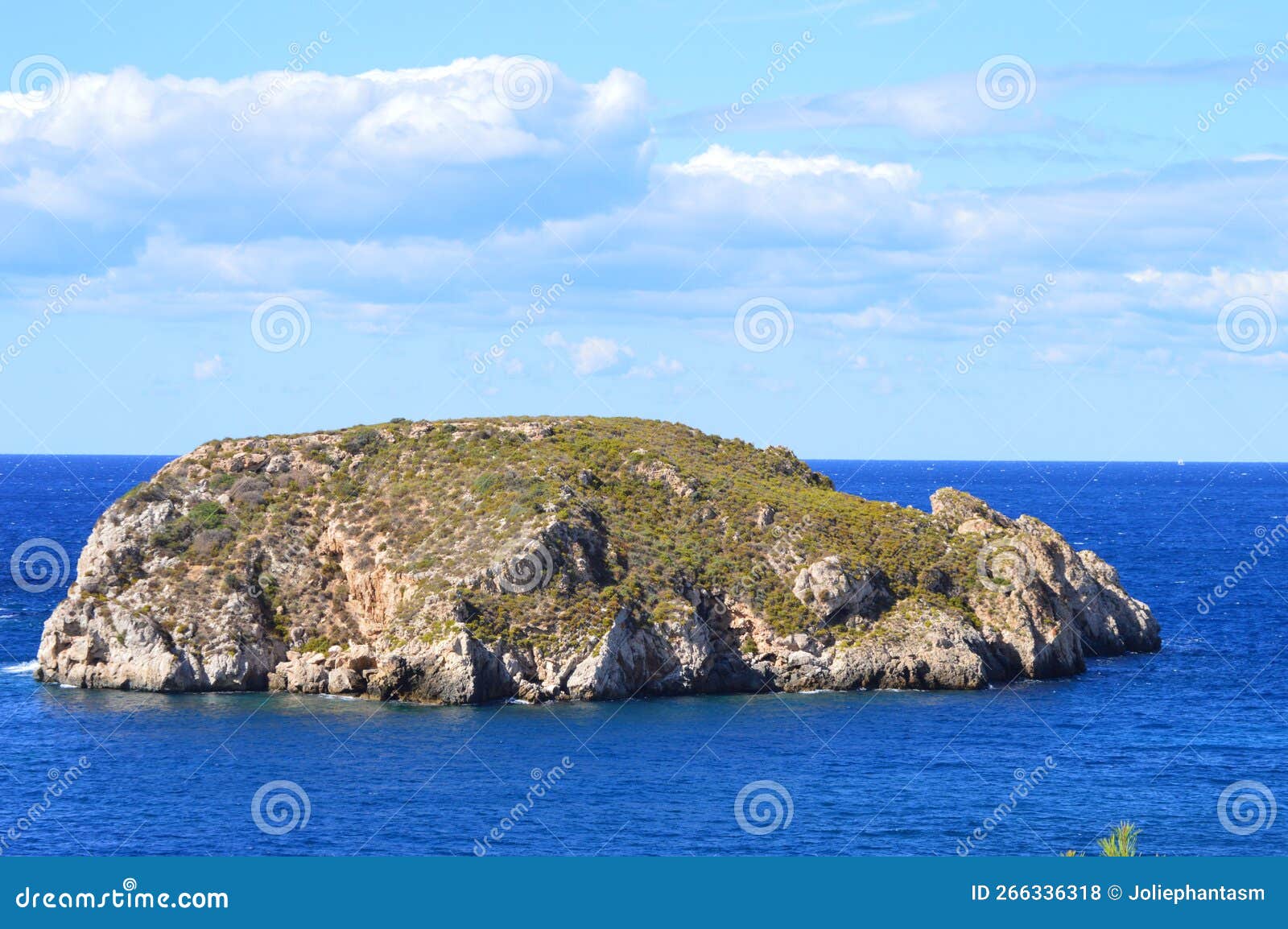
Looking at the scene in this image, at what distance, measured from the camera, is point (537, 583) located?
8425 cm

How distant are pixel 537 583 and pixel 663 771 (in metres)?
21.2

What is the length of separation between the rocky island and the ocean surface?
2.50 m

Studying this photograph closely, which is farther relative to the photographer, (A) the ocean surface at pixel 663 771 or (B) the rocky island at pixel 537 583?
(B) the rocky island at pixel 537 583

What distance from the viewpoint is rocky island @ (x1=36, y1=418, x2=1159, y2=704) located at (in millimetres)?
82250

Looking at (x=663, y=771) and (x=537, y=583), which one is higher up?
(x=537, y=583)

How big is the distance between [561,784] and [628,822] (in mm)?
6607

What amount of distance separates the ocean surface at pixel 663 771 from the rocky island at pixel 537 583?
2499 mm

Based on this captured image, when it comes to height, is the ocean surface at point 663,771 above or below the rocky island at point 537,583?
below

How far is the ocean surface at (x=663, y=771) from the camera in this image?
185 feet

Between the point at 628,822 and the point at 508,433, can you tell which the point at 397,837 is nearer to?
the point at 628,822

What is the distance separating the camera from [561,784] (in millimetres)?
63781

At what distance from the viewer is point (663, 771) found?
66125 mm

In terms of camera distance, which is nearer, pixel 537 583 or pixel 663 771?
pixel 663 771

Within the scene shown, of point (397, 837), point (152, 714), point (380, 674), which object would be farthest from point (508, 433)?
point (397, 837)
